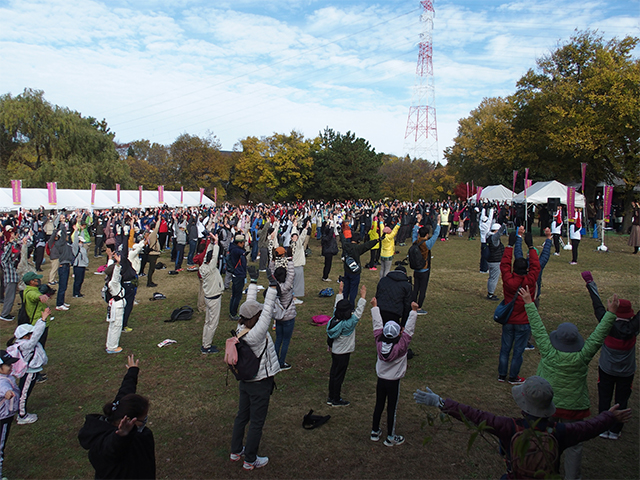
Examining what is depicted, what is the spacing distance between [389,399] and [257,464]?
1.56 metres

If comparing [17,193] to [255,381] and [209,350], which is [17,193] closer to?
[209,350]

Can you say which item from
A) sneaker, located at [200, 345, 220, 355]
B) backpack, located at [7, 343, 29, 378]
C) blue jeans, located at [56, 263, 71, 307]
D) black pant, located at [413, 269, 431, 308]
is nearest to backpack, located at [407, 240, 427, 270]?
black pant, located at [413, 269, 431, 308]

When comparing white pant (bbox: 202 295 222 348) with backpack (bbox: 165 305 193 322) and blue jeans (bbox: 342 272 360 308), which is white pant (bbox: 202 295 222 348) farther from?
blue jeans (bbox: 342 272 360 308)

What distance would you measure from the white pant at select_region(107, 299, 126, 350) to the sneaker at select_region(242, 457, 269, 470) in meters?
4.27

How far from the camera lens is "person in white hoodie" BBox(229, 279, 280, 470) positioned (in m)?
4.02

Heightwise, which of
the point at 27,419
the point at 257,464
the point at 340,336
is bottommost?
the point at 27,419

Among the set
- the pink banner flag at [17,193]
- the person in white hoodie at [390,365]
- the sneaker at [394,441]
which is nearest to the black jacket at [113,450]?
the person in white hoodie at [390,365]

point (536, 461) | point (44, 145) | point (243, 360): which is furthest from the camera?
point (44, 145)

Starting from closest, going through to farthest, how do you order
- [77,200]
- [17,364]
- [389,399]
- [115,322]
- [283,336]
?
[389,399] < [17,364] < [283,336] < [115,322] < [77,200]

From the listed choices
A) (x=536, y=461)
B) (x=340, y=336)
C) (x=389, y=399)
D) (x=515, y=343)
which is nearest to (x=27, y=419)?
(x=340, y=336)

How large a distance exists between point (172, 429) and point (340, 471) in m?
2.18

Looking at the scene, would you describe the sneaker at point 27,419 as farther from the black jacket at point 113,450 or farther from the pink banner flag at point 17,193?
the pink banner flag at point 17,193

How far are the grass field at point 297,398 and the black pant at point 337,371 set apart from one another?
0.70 ft

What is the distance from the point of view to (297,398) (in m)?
5.70
